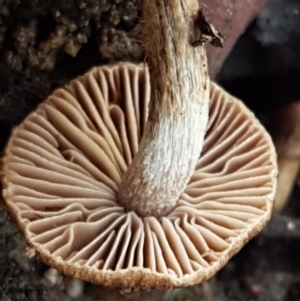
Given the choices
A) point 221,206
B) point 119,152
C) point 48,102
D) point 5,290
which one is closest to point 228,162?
point 221,206

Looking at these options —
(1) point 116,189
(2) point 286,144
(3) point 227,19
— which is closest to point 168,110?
(1) point 116,189

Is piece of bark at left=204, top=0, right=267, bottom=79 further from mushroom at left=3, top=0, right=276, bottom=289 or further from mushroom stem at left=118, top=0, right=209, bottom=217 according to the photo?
mushroom stem at left=118, top=0, right=209, bottom=217

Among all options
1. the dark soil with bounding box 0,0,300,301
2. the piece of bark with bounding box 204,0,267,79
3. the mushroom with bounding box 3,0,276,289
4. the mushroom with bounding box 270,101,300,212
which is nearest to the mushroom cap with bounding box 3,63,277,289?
the mushroom with bounding box 3,0,276,289

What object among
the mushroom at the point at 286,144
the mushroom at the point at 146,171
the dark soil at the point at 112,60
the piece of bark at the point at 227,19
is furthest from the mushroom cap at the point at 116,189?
the mushroom at the point at 286,144

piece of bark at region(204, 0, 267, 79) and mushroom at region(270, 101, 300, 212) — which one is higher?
piece of bark at region(204, 0, 267, 79)

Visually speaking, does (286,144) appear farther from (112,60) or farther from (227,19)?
(112,60)

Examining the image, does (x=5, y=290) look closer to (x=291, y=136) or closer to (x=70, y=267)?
(x=70, y=267)
